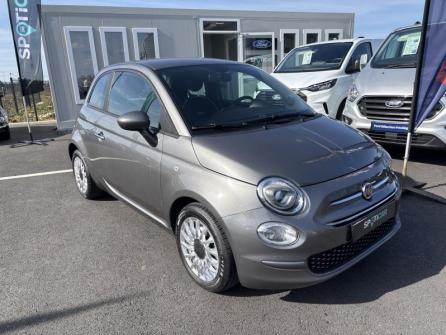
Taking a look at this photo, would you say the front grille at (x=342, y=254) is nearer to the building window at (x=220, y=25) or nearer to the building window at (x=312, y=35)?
the building window at (x=220, y=25)

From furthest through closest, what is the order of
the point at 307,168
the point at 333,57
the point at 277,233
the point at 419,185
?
the point at 333,57 → the point at 419,185 → the point at 307,168 → the point at 277,233

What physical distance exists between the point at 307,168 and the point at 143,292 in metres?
1.55

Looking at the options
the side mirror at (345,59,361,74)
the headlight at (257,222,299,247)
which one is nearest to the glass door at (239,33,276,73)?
the side mirror at (345,59,361,74)

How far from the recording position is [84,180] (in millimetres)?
4793

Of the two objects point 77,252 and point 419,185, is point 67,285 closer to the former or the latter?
point 77,252

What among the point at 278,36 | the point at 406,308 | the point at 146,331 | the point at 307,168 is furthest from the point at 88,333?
the point at 278,36

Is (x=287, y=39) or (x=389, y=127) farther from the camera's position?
(x=287, y=39)

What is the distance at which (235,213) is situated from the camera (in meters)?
2.41

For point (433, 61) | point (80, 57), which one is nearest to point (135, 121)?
point (433, 61)

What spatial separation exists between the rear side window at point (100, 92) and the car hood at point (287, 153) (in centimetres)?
182

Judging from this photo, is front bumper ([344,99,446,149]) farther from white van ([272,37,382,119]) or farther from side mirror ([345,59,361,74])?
side mirror ([345,59,361,74])

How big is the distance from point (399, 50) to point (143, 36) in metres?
7.79

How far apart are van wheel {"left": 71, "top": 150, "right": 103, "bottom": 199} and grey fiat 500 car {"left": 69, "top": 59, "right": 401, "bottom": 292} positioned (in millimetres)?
843

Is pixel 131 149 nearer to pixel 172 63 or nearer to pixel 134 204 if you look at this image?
pixel 134 204
